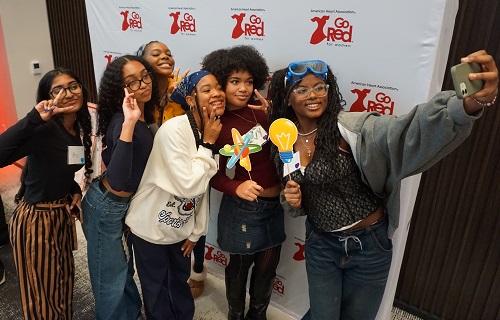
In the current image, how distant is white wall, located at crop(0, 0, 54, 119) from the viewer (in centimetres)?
425

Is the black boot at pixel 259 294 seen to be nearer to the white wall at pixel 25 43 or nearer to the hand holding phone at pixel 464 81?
the hand holding phone at pixel 464 81

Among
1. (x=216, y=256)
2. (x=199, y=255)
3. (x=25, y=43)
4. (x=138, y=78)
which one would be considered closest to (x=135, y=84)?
(x=138, y=78)

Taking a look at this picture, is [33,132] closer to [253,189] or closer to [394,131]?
[253,189]

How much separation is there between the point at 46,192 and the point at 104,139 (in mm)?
388

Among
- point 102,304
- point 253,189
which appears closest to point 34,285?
point 102,304

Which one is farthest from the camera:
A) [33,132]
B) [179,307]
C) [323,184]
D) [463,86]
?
[179,307]

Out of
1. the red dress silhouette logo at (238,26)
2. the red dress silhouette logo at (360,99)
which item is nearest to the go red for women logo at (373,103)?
the red dress silhouette logo at (360,99)

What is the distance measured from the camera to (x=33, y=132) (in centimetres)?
174

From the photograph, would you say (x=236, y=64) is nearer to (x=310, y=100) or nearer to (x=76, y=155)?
(x=310, y=100)

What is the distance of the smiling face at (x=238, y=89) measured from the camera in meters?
1.84

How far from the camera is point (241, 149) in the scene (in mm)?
1673

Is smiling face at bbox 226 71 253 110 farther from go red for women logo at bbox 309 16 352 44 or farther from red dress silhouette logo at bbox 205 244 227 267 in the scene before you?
red dress silhouette logo at bbox 205 244 227 267

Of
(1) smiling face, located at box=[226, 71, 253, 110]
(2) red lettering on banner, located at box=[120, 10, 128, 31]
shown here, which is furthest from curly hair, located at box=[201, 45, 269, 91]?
(2) red lettering on banner, located at box=[120, 10, 128, 31]

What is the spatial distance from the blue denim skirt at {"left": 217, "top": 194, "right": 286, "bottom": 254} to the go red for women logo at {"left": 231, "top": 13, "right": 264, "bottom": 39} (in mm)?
939
